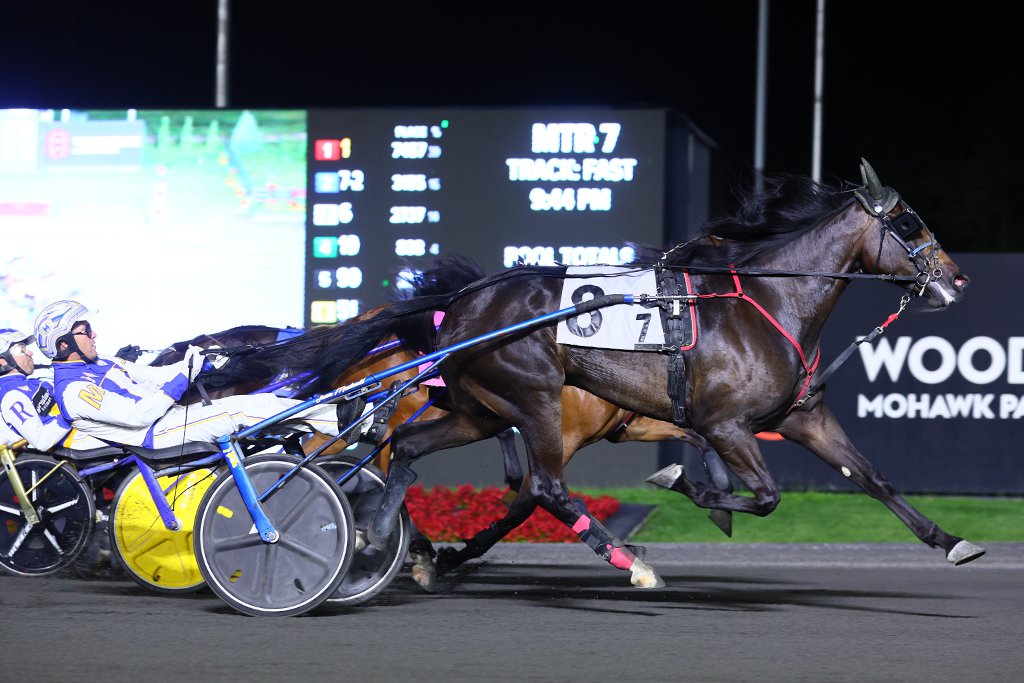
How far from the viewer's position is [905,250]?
7379 millimetres

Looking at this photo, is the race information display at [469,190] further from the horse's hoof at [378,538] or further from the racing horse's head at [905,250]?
the horse's hoof at [378,538]

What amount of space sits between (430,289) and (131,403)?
1.67 meters

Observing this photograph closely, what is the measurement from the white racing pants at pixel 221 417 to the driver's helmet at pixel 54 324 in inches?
28.1

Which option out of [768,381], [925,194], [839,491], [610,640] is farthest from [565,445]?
[925,194]

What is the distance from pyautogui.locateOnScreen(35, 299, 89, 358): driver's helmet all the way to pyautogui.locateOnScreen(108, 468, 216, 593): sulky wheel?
2.56 ft

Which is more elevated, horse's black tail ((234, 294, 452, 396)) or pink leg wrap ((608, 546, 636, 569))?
horse's black tail ((234, 294, 452, 396))

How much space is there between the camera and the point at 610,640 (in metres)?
6.39

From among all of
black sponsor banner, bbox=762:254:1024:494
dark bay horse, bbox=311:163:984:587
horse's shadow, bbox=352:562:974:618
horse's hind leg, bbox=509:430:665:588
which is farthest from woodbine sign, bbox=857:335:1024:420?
horse's hind leg, bbox=509:430:665:588

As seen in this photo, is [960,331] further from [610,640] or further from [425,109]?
[610,640]

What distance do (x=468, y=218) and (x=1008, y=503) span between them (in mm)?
4686

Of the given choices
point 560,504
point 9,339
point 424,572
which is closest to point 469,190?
point 9,339

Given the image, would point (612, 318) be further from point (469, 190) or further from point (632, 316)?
point (469, 190)

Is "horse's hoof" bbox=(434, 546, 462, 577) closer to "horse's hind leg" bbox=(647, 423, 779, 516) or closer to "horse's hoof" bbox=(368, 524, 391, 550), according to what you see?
"horse's hoof" bbox=(368, 524, 391, 550)

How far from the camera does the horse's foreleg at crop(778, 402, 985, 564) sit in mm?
7125
